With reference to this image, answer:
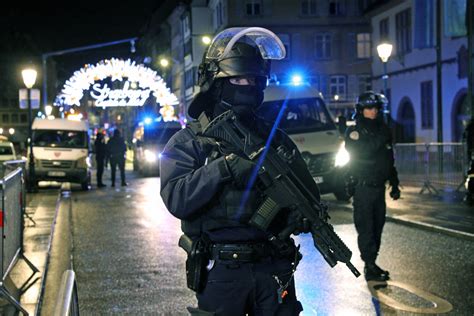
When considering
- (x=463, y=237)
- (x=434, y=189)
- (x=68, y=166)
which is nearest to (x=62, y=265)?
(x=463, y=237)

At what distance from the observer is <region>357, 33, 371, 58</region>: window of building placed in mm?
52062

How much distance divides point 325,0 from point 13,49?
39.4 m

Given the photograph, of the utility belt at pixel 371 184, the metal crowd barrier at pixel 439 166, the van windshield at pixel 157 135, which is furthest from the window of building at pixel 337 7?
the utility belt at pixel 371 184

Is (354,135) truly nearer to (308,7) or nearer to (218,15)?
(308,7)

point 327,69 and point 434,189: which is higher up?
point 327,69

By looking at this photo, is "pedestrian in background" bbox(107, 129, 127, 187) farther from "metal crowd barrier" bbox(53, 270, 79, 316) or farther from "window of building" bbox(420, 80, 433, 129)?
"metal crowd barrier" bbox(53, 270, 79, 316)

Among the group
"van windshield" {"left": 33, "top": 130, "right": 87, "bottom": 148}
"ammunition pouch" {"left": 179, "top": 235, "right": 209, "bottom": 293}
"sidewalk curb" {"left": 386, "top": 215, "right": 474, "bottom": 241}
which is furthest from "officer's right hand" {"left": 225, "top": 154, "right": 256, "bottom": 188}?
"van windshield" {"left": 33, "top": 130, "right": 87, "bottom": 148}

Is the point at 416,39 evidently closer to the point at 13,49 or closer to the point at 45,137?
the point at 45,137

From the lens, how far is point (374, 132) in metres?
7.44

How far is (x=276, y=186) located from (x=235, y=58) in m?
0.74

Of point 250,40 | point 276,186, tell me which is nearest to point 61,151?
point 250,40

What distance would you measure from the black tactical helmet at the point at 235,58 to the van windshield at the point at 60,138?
19871 mm

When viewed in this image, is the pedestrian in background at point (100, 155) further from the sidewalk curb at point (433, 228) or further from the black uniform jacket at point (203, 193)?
the black uniform jacket at point (203, 193)

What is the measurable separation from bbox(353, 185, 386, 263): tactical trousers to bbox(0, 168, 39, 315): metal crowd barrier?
3559 millimetres
